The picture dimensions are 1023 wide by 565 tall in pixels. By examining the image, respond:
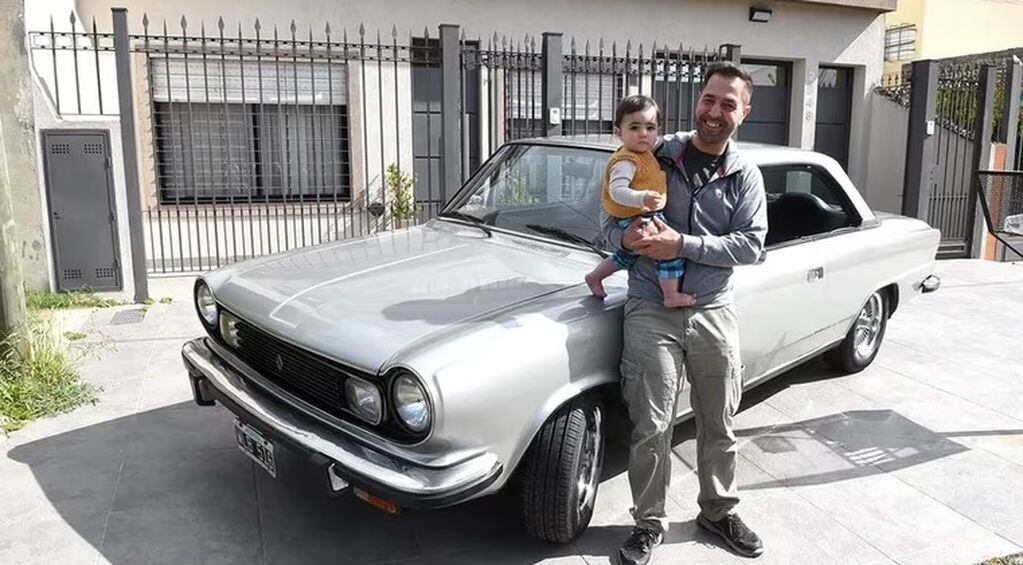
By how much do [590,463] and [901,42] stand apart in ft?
54.6

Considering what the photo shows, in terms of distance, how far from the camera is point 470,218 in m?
4.47

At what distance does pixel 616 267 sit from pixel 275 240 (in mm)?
7504

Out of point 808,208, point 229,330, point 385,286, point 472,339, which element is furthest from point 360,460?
point 808,208

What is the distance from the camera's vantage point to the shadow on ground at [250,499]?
3.26m

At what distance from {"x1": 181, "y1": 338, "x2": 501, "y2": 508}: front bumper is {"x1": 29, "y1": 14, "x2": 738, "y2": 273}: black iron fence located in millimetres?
5397

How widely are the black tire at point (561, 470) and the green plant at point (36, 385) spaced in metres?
3.09

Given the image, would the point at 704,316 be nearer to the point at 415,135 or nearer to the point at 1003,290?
the point at 1003,290

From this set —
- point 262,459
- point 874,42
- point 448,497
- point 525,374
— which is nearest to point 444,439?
point 448,497

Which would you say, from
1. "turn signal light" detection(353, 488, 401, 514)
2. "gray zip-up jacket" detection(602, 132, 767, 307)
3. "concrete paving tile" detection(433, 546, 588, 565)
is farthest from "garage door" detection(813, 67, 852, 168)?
"turn signal light" detection(353, 488, 401, 514)

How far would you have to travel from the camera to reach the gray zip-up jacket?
3.09 meters

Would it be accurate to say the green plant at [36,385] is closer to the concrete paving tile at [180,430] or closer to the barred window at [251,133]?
the concrete paving tile at [180,430]

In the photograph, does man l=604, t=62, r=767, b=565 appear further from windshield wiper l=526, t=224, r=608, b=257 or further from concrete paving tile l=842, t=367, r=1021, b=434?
concrete paving tile l=842, t=367, r=1021, b=434

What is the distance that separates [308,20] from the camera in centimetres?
963

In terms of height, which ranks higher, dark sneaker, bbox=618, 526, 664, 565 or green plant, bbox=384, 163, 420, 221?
green plant, bbox=384, 163, 420, 221
